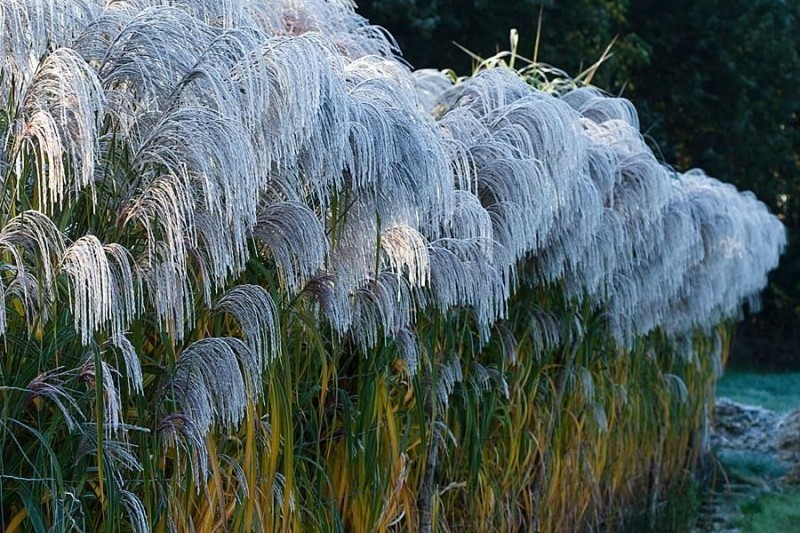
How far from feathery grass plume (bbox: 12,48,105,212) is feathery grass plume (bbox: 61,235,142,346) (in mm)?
122

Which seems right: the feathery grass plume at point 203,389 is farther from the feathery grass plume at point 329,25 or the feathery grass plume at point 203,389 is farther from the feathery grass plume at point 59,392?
the feathery grass plume at point 329,25

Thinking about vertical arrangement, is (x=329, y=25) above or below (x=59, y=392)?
above

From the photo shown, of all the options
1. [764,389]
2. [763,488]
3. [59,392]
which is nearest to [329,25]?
[59,392]

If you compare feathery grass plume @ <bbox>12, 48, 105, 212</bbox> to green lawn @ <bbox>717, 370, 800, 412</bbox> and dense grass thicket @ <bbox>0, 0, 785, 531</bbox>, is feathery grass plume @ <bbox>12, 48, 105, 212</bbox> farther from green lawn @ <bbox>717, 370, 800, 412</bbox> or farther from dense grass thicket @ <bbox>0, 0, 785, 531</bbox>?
green lawn @ <bbox>717, 370, 800, 412</bbox>

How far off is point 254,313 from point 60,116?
0.62 m

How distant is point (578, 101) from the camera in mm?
5617

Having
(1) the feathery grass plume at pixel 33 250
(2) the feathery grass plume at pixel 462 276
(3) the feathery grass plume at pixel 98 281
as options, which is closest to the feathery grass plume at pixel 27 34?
(1) the feathery grass plume at pixel 33 250

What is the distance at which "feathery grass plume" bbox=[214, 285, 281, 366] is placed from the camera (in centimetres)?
253

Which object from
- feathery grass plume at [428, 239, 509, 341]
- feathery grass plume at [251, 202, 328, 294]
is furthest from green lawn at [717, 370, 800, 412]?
feathery grass plume at [251, 202, 328, 294]

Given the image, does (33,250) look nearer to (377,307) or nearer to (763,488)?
(377,307)

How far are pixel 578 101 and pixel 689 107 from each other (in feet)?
48.5

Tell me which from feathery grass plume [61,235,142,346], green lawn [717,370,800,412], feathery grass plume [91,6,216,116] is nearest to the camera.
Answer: feathery grass plume [61,235,142,346]

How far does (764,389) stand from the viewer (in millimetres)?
15875

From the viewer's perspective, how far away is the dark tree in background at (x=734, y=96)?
61.0 feet
